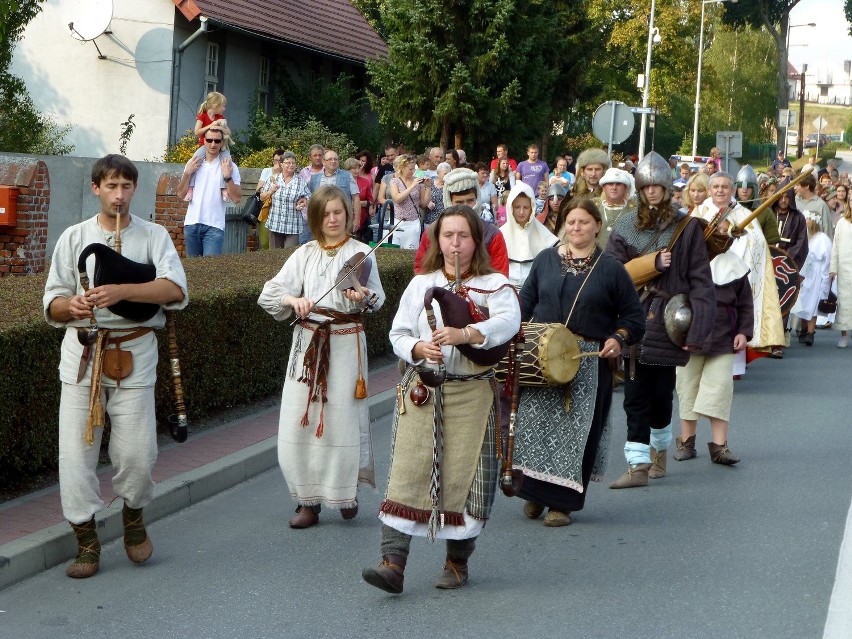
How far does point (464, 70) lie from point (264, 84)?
4386 millimetres

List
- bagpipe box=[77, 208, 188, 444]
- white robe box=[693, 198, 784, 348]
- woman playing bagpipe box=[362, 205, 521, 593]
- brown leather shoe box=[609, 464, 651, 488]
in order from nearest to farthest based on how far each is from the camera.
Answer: woman playing bagpipe box=[362, 205, 521, 593] → bagpipe box=[77, 208, 188, 444] → brown leather shoe box=[609, 464, 651, 488] → white robe box=[693, 198, 784, 348]

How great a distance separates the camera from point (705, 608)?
588cm

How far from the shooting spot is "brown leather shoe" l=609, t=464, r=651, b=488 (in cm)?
859

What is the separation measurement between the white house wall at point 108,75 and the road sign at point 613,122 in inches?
352

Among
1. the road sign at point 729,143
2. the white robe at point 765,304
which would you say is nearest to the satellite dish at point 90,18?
the road sign at point 729,143

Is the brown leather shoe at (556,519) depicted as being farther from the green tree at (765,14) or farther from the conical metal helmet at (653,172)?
the green tree at (765,14)

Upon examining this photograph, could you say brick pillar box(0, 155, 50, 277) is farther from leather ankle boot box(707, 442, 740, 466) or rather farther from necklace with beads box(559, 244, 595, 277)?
necklace with beads box(559, 244, 595, 277)

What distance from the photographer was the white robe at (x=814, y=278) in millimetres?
17672

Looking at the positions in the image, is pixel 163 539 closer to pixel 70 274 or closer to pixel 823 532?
pixel 70 274

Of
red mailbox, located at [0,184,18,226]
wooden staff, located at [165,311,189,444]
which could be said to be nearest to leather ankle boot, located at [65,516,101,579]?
wooden staff, located at [165,311,189,444]

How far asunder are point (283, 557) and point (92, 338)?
1469 millimetres

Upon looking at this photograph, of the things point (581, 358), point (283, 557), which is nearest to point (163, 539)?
point (283, 557)

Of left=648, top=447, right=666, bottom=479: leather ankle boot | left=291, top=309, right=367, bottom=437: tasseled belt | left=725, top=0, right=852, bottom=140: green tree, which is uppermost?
left=725, top=0, right=852, bottom=140: green tree

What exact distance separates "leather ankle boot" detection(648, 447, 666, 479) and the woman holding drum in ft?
5.17
